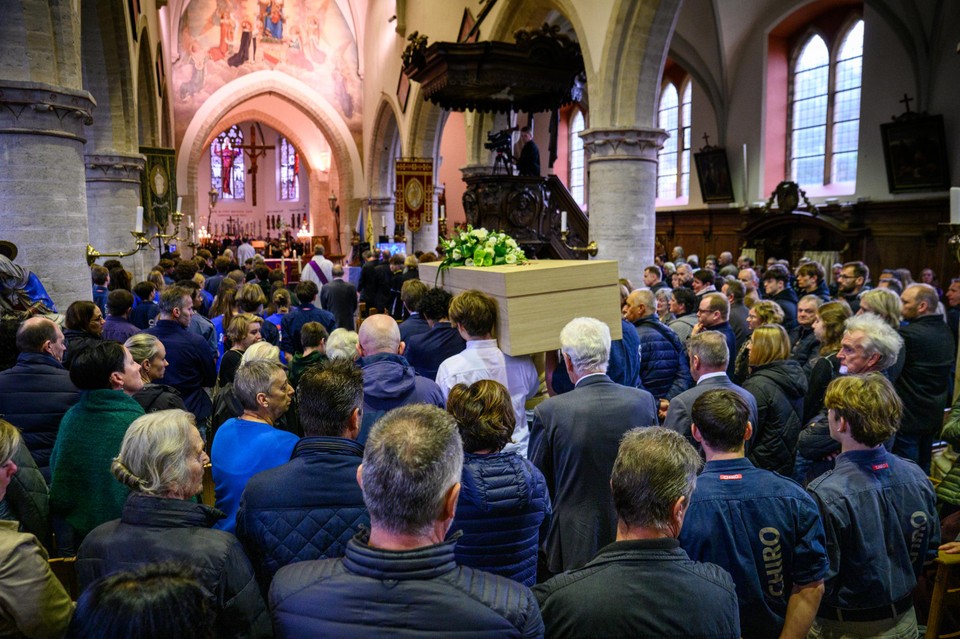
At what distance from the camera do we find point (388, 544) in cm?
161

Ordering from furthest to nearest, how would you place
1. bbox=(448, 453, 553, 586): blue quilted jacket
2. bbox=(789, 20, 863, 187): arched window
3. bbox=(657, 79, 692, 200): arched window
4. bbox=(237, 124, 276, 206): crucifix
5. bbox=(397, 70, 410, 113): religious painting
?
bbox=(237, 124, 276, 206): crucifix
bbox=(397, 70, 410, 113): religious painting
bbox=(657, 79, 692, 200): arched window
bbox=(789, 20, 863, 187): arched window
bbox=(448, 453, 553, 586): blue quilted jacket

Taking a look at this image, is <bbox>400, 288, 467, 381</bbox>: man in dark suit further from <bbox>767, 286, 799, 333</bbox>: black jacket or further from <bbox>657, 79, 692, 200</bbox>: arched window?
<bbox>657, 79, 692, 200</bbox>: arched window

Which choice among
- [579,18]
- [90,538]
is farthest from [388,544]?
[579,18]

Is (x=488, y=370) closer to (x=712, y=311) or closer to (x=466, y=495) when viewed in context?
(x=466, y=495)

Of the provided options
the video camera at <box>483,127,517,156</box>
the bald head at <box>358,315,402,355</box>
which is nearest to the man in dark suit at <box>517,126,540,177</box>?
the video camera at <box>483,127,517,156</box>

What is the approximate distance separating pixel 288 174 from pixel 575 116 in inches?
695

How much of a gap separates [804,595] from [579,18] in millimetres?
10049

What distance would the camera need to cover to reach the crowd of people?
1.58m


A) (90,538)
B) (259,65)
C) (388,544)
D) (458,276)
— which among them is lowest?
(90,538)

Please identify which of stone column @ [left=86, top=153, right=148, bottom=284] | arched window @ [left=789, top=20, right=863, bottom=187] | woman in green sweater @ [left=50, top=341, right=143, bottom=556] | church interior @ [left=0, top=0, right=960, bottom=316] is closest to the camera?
woman in green sweater @ [left=50, top=341, right=143, bottom=556]

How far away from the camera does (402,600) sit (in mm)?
1483

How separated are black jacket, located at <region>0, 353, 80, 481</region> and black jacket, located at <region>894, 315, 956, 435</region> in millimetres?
4924

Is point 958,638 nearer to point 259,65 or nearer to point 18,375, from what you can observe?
point 18,375

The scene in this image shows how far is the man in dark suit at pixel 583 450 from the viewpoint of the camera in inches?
120
